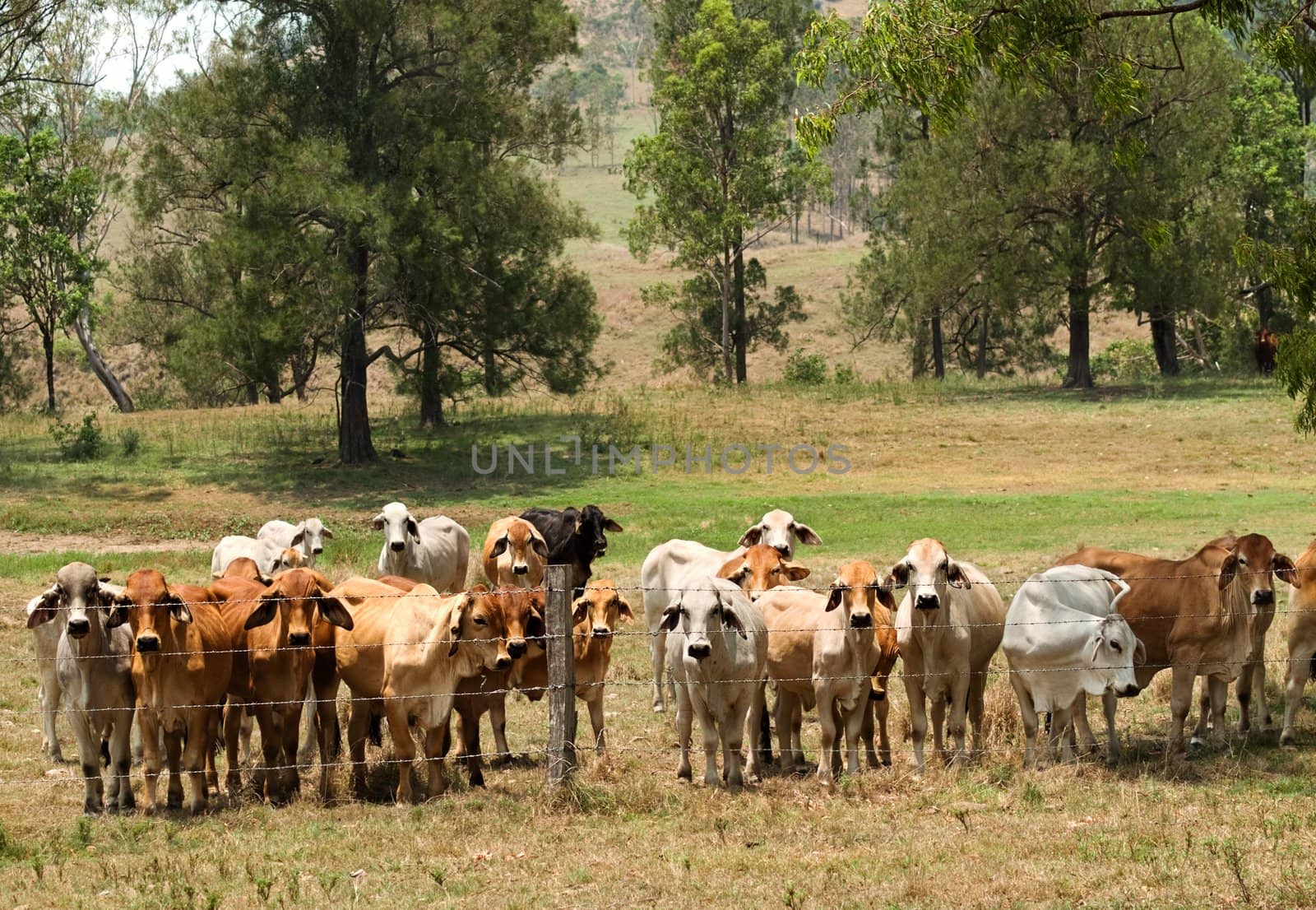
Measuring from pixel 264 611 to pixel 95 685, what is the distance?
52.1 inches

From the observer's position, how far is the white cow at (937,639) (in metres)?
12.2

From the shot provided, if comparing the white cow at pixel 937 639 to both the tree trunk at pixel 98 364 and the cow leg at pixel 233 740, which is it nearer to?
the cow leg at pixel 233 740

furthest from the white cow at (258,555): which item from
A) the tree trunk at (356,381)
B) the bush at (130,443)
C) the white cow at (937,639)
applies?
the bush at (130,443)

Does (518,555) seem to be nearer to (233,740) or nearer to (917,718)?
(233,740)

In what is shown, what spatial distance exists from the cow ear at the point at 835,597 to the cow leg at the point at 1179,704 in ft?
9.15

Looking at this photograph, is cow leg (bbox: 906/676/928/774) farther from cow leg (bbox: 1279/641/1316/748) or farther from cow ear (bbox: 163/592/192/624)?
cow ear (bbox: 163/592/192/624)

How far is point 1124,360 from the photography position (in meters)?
65.9

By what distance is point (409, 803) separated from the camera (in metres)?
11.3

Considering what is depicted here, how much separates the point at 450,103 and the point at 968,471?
14.7 meters

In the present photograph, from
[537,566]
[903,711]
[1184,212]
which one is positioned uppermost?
[1184,212]

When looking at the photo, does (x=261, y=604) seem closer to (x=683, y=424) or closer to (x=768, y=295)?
(x=683, y=424)

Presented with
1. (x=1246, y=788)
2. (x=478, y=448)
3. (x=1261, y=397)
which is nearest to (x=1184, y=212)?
(x=1261, y=397)

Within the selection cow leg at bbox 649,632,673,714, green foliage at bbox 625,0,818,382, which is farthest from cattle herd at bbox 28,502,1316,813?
green foliage at bbox 625,0,818,382

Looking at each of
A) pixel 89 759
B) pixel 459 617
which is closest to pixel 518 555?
pixel 459 617
